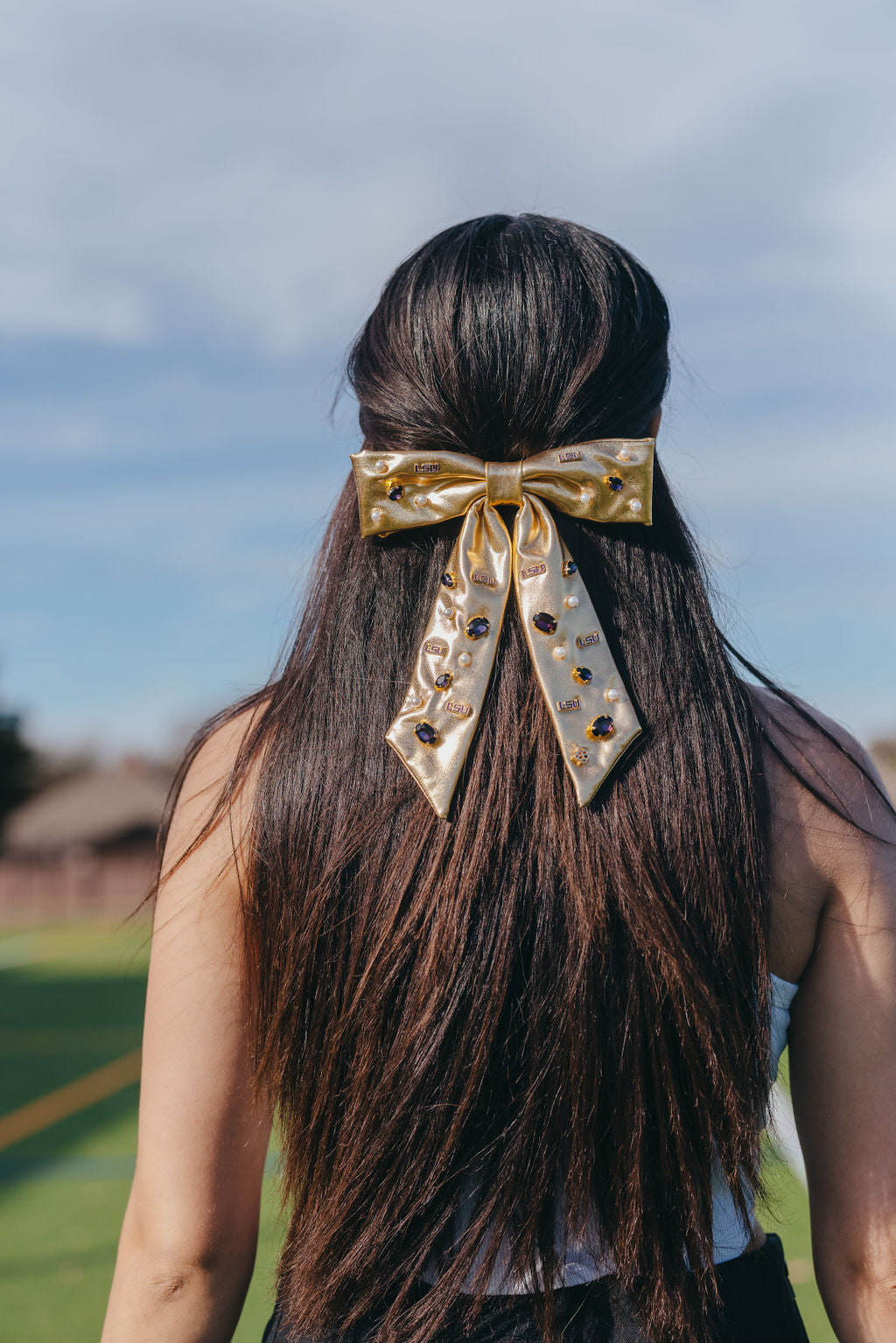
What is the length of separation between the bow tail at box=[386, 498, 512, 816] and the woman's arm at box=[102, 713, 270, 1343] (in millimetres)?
180

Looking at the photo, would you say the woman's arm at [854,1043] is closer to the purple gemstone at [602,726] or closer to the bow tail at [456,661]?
the purple gemstone at [602,726]

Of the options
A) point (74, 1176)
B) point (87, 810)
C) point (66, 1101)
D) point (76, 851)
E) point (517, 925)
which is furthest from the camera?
point (87, 810)

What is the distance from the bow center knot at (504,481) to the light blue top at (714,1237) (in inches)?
20.4

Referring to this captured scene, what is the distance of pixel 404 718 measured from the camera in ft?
3.23

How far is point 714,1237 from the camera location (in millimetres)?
1043

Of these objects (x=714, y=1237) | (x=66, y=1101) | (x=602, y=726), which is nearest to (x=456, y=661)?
(x=602, y=726)

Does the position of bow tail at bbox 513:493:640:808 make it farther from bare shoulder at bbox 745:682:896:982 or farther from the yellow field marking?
the yellow field marking

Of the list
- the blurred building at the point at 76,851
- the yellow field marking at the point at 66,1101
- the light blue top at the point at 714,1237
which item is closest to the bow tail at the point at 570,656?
the light blue top at the point at 714,1237

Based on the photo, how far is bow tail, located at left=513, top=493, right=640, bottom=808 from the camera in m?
0.96

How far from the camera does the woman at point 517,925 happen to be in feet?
3.15

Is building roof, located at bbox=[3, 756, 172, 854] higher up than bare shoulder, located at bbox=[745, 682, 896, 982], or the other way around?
bare shoulder, located at bbox=[745, 682, 896, 982]

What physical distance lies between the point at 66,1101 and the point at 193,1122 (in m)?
6.53

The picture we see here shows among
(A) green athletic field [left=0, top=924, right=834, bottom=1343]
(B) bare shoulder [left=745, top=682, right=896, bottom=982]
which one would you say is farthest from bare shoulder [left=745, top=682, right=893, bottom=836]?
(A) green athletic field [left=0, top=924, right=834, bottom=1343]

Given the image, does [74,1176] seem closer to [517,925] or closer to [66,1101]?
[66,1101]
